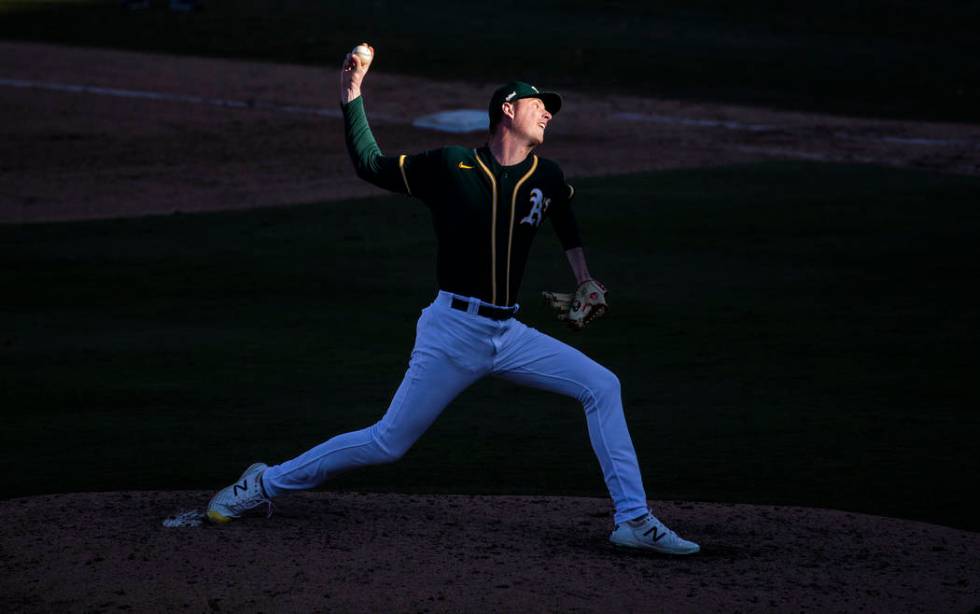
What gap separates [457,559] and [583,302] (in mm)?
1134

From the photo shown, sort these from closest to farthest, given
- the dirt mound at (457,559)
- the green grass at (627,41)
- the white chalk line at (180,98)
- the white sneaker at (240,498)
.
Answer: the dirt mound at (457,559) → the white sneaker at (240,498) → the white chalk line at (180,98) → the green grass at (627,41)

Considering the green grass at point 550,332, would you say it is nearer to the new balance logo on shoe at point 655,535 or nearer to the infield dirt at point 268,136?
the new balance logo on shoe at point 655,535

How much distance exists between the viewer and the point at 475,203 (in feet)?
20.6

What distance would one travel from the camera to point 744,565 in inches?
247

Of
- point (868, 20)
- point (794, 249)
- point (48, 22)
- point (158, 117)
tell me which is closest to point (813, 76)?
point (868, 20)

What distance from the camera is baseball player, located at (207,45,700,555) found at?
20.6 feet

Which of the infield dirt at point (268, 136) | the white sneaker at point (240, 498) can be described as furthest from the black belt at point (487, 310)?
the infield dirt at point (268, 136)

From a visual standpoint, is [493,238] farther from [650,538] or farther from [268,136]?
[268,136]

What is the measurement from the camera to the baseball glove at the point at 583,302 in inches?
254

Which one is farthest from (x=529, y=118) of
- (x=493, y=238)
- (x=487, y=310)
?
(x=487, y=310)

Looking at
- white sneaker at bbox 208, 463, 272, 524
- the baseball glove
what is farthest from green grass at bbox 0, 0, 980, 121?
white sneaker at bbox 208, 463, 272, 524

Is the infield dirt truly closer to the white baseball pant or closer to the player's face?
the white baseball pant

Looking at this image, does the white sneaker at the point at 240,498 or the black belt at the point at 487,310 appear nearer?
the black belt at the point at 487,310

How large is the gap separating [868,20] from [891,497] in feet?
93.1
